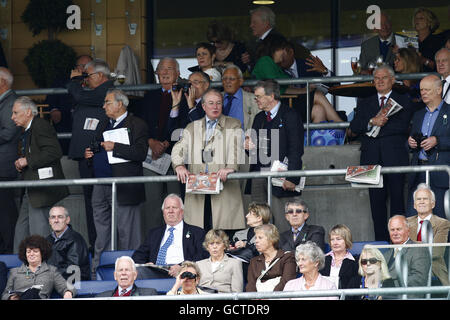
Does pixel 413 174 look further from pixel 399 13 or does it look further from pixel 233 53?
pixel 399 13

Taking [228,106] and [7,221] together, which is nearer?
[7,221]

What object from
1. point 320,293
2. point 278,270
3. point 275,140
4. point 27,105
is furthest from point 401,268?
point 27,105

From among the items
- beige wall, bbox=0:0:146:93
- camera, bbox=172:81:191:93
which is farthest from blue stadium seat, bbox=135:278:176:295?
beige wall, bbox=0:0:146:93

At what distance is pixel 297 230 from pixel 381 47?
3549mm

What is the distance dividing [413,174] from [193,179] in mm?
2187

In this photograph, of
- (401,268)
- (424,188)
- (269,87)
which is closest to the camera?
(401,268)

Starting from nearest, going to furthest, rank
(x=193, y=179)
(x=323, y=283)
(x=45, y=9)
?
(x=323, y=283) → (x=193, y=179) → (x=45, y=9)

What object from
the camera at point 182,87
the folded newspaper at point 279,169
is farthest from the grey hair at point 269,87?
the camera at point 182,87

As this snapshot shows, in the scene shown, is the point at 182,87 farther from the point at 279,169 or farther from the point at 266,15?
the point at 279,169

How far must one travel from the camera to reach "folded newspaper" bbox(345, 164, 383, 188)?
1105 cm

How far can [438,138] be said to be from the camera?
1142 cm

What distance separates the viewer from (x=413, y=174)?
11.6 metres

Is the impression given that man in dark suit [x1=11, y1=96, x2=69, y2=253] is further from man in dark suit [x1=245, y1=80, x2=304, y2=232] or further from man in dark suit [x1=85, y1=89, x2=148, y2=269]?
man in dark suit [x1=245, y1=80, x2=304, y2=232]

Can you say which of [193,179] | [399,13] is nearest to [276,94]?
[193,179]
